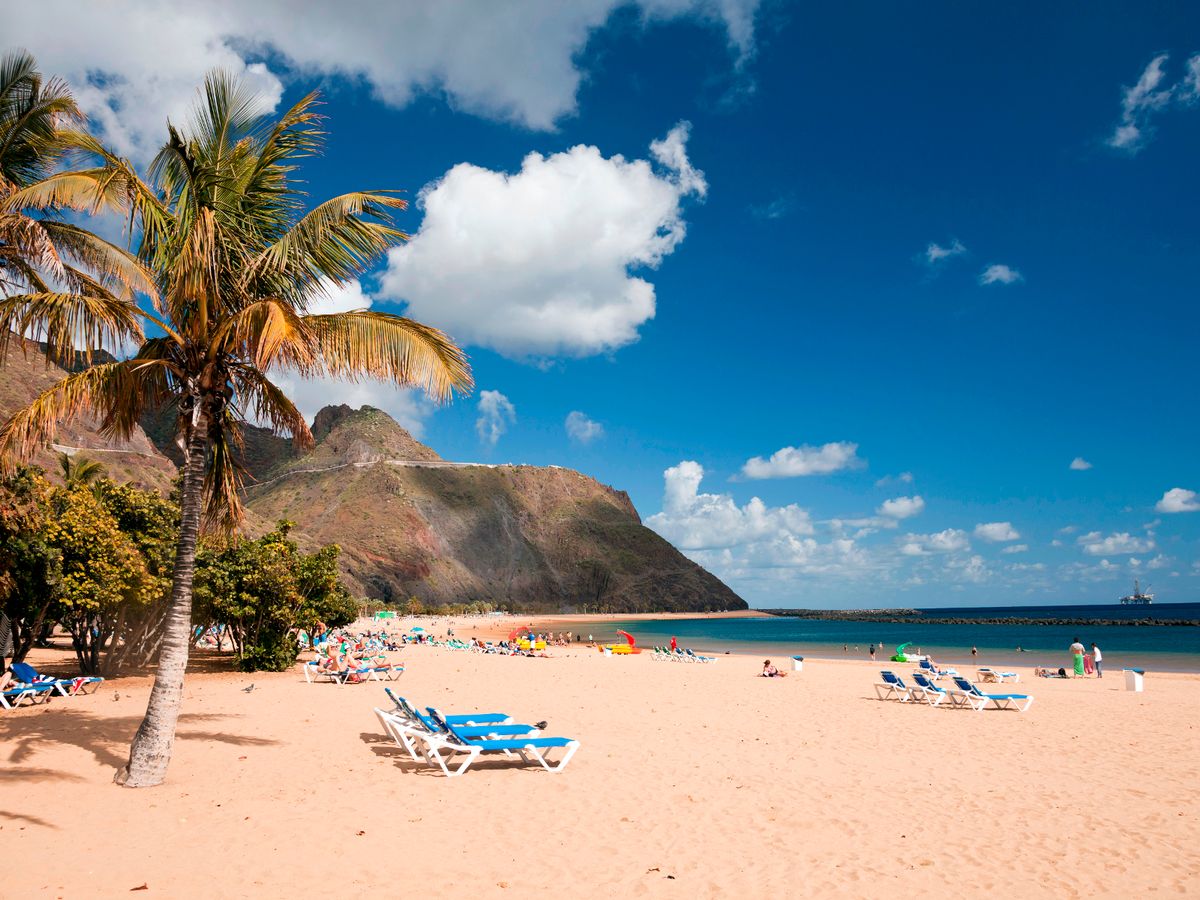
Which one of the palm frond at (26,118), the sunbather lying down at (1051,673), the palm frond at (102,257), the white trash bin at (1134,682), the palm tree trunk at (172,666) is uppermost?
the palm frond at (26,118)

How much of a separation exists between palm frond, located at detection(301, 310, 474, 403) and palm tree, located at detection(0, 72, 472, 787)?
0.01 metres

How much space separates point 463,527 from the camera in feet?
380

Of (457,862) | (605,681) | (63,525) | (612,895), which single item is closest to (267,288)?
(457,862)

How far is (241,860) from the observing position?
548 cm

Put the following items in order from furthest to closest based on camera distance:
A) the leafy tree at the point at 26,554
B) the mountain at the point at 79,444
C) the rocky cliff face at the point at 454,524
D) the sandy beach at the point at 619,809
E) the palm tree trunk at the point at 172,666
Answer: the rocky cliff face at the point at 454,524 < the mountain at the point at 79,444 < the leafy tree at the point at 26,554 < the palm tree trunk at the point at 172,666 < the sandy beach at the point at 619,809

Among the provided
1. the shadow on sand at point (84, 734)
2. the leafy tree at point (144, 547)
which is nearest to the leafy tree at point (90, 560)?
the leafy tree at point (144, 547)

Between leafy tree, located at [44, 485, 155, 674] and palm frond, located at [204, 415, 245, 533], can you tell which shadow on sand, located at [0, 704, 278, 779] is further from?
palm frond, located at [204, 415, 245, 533]

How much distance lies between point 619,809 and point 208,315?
21.7 ft

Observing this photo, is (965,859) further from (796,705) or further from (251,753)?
(796,705)

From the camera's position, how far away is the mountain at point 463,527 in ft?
328

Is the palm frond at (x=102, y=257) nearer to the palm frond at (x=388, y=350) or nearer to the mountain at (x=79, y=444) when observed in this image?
the palm frond at (x=388, y=350)

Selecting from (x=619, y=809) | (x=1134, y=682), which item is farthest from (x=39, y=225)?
(x=1134, y=682)

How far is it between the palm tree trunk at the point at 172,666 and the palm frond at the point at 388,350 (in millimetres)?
1589

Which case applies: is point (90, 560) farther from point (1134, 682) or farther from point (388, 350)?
point (1134, 682)
